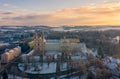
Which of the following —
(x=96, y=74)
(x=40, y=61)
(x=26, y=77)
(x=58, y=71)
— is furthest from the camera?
(x=40, y=61)

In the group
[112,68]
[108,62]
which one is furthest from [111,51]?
[112,68]

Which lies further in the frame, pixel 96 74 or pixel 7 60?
pixel 7 60

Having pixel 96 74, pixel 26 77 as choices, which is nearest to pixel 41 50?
pixel 26 77

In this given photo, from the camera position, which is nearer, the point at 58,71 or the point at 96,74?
the point at 96,74

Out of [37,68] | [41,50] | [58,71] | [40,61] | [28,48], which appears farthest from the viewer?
[28,48]

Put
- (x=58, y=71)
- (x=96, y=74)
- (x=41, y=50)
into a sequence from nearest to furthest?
1. (x=96, y=74)
2. (x=58, y=71)
3. (x=41, y=50)

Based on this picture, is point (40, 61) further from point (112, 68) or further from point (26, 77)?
point (112, 68)

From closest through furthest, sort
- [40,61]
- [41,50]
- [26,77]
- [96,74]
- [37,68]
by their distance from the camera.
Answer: [96,74] < [26,77] < [37,68] < [40,61] < [41,50]

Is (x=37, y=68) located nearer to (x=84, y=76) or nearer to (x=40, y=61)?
(x=40, y=61)
